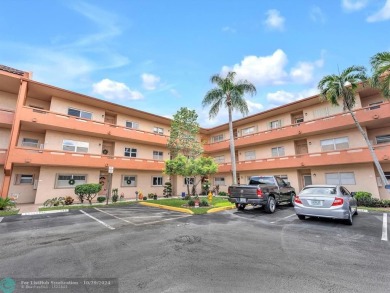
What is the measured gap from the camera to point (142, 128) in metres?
23.8

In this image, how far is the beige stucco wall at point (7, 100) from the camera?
16844mm

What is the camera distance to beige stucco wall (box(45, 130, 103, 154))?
682 inches

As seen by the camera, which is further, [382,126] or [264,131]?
[264,131]

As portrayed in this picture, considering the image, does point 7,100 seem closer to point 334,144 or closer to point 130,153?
point 130,153

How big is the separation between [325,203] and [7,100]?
2549 centimetres

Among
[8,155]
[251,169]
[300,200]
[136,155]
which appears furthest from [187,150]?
[8,155]

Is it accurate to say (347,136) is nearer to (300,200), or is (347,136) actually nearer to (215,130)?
(300,200)

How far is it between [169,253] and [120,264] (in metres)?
1.31

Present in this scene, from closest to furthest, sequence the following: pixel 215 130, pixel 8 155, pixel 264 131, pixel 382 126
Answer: pixel 8 155, pixel 382 126, pixel 264 131, pixel 215 130

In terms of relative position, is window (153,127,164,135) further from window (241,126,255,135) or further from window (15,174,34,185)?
window (15,174,34,185)

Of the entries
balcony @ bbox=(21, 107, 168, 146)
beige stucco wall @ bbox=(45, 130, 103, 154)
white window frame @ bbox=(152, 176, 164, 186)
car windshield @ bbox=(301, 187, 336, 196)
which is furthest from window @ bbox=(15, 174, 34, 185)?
car windshield @ bbox=(301, 187, 336, 196)

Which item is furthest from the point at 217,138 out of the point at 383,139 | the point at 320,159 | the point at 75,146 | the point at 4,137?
the point at 4,137

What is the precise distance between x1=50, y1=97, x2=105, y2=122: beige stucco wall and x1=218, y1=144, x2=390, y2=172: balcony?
59.5ft

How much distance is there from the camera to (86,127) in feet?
59.8
